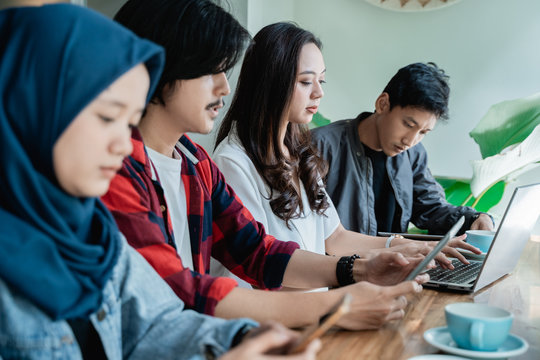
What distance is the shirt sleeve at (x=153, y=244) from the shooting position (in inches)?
37.1

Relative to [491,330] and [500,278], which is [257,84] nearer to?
[500,278]

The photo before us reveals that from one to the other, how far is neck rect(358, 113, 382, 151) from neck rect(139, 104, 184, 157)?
54.8 inches

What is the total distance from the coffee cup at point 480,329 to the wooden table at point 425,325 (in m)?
0.07

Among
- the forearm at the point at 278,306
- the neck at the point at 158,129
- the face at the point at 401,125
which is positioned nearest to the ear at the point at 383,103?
the face at the point at 401,125

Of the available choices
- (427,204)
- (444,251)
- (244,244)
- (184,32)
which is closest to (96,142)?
(184,32)

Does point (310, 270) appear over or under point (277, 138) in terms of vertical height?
under

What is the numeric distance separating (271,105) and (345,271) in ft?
1.94

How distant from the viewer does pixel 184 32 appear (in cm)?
105

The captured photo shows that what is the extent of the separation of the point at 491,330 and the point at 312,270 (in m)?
0.57

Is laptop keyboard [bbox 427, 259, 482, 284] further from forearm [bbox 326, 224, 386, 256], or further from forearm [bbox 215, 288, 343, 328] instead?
forearm [bbox 215, 288, 343, 328]

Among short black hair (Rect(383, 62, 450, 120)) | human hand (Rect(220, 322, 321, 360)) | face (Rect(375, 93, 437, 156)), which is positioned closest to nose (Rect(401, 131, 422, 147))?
face (Rect(375, 93, 437, 156))

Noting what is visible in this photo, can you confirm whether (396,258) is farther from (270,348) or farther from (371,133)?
(371,133)

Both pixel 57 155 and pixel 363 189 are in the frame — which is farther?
pixel 363 189

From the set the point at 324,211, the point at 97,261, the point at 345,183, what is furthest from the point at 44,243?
the point at 345,183
